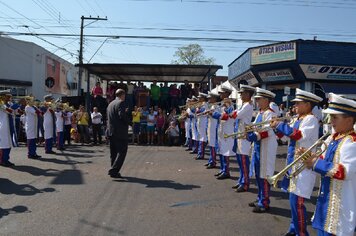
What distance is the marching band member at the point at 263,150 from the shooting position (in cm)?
661

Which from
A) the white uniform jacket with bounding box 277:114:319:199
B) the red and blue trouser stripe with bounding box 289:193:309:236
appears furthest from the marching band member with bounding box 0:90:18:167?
the red and blue trouser stripe with bounding box 289:193:309:236

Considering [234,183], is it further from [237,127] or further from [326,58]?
[326,58]

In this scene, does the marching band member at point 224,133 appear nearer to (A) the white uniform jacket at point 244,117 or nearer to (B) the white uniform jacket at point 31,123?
(A) the white uniform jacket at point 244,117

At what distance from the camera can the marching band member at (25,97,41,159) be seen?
12859mm

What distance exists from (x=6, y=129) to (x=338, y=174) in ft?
31.2

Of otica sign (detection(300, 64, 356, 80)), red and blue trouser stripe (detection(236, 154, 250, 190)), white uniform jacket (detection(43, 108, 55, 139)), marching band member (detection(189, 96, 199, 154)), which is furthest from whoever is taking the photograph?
otica sign (detection(300, 64, 356, 80))

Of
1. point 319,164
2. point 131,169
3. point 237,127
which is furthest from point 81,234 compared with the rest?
point 131,169

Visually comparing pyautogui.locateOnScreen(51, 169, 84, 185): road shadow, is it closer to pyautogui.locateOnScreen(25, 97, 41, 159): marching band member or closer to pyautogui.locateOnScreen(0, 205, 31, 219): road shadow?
pyautogui.locateOnScreen(0, 205, 31, 219): road shadow

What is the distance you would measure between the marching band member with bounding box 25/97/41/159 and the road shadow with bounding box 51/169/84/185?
9.48ft

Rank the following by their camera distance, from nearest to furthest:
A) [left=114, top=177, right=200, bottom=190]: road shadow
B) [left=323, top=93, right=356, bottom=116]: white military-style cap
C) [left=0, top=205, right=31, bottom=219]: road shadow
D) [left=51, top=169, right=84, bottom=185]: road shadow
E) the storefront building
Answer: [left=323, top=93, right=356, bottom=116]: white military-style cap < [left=0, top=205, right=31, bottom=219]: road shadow < [left=114, top=177, right=200, bottom=190]: road shadow < [left=51, top=169, right=84, bottom=185]: road shadow < the storefront building

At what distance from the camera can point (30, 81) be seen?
39344 mm

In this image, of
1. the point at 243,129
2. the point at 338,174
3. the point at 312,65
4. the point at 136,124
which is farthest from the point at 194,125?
the point at 312,65

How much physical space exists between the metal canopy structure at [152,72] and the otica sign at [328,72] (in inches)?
249

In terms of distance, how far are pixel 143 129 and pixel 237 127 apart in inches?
465
